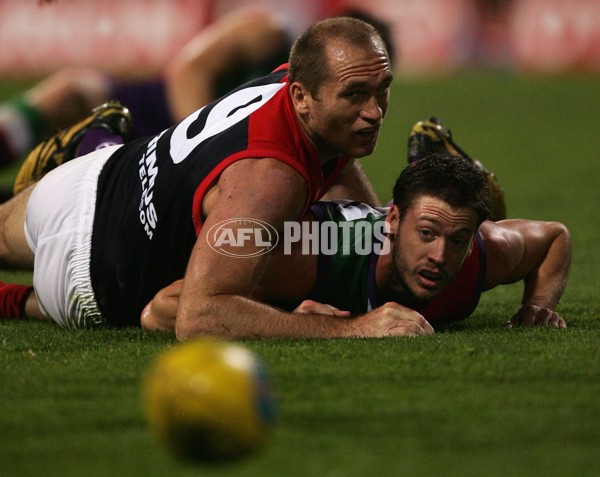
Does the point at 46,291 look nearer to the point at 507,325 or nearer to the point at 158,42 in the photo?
the point at 507,325

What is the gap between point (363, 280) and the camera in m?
4.64

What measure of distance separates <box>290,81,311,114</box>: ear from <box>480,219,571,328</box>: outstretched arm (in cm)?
97

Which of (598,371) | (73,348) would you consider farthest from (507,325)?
(73,348)

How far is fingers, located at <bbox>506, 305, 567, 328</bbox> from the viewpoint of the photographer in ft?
15.3

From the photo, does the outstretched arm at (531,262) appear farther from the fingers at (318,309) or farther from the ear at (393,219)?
the fingers at (318,309)

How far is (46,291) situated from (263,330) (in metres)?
1.25

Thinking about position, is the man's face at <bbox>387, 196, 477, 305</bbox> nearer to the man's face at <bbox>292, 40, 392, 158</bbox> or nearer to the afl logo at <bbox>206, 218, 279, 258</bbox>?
the man's face at <bbox>292, 40, 392, 158</bbox>

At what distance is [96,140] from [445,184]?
2249mm

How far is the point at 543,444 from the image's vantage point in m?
2.93

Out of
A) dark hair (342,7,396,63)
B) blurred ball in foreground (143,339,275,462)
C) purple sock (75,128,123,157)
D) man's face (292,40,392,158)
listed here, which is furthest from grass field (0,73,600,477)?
dark hair (342,7,396,63)

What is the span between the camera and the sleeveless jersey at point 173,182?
4363 millimetres

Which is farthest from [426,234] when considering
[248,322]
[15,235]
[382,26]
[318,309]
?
[382,26]

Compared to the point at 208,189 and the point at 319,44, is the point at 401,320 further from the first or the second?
the point at 319,44

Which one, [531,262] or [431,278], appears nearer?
[431,278]
